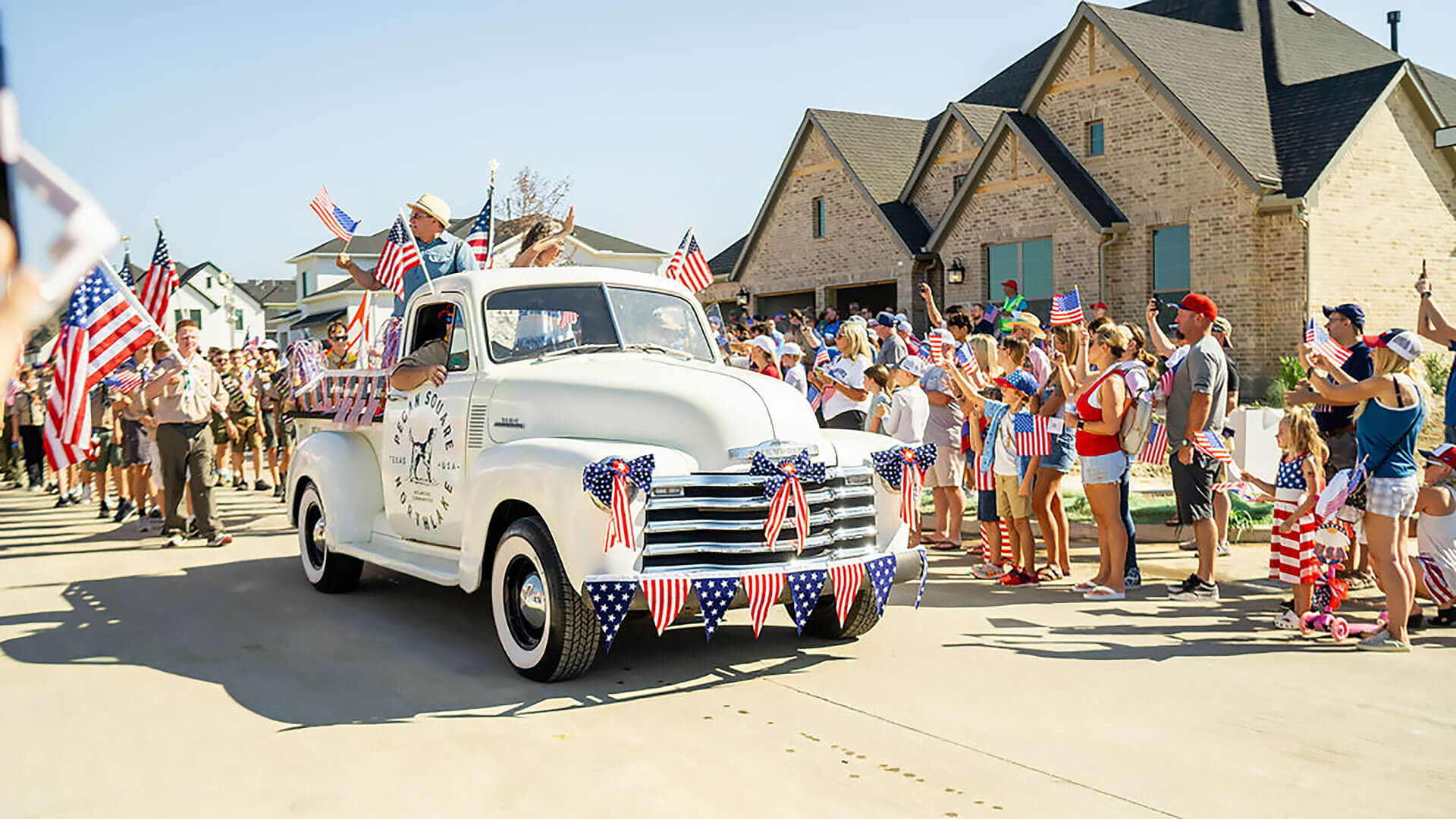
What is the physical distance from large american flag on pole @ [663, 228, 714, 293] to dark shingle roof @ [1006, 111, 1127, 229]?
1565 cm

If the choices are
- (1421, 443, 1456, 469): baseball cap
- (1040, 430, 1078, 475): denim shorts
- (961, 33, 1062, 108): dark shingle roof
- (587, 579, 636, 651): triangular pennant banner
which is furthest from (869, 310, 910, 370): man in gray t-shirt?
(961, 33, 1062, 108): dark shingle roof

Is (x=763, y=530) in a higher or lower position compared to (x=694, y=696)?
higher

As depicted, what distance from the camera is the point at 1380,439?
7086mm

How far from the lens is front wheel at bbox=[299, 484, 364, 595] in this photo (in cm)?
909

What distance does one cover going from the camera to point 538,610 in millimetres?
6438

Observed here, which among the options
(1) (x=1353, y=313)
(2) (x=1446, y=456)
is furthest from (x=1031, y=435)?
(2) (x=1446, y=456)

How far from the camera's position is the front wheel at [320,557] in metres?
9.09

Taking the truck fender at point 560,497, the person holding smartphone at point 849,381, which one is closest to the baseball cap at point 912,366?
the person holding smartphone at point 849,381

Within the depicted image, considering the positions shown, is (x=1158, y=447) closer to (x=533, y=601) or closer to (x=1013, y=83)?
(x=533, y=601)

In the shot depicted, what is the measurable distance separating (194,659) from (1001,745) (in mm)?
4805

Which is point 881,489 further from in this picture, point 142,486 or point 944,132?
point 944,132

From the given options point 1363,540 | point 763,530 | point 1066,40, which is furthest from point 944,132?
point 763,530

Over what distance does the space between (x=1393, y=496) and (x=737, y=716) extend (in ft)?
13.7

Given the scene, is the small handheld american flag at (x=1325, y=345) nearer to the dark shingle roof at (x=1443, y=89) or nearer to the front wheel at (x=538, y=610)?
the front wheel at (x=538, y=610)
